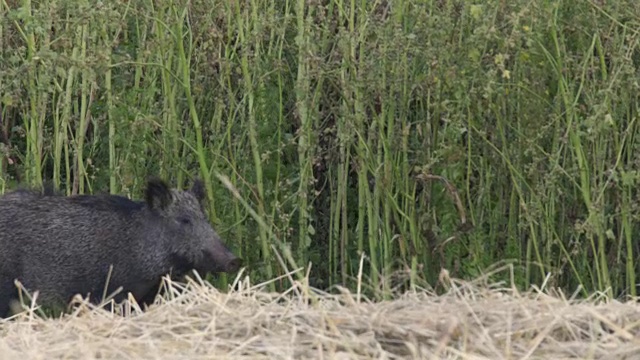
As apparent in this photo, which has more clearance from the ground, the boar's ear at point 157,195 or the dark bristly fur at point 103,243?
the boar's ear at point 157,195

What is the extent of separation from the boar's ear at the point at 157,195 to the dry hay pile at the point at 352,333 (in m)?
2.59

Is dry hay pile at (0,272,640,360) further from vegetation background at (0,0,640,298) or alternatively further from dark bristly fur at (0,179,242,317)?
dark bristly fur at (0,179,242,317)

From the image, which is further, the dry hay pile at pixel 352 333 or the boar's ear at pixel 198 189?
the boar's ear at pixel 198 189

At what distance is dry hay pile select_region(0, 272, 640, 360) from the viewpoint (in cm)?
357

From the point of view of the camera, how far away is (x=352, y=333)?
3.64 metres

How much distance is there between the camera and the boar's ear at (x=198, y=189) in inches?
266

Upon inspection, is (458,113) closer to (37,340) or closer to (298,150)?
(298,150)

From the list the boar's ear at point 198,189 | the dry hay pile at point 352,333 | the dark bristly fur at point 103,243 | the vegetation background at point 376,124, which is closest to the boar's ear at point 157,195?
the dark bristly fur at point 103,243

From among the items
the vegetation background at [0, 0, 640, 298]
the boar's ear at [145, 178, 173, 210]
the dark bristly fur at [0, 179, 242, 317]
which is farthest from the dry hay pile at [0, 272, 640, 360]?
the boar's ear at [145, 178, 173, 210]

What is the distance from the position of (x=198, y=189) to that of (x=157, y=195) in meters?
0.20

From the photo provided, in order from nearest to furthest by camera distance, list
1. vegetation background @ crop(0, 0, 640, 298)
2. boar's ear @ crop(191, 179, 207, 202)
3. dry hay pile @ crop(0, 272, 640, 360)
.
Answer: dry hay pile @ crop(0, 272, 640, 360), vegetation background @ crop(0, 0, 640, 298), boar's ear @ crop(191, 179, 207, 202)

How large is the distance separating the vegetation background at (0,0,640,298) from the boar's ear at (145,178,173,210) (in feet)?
0.71

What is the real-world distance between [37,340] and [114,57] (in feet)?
10.2

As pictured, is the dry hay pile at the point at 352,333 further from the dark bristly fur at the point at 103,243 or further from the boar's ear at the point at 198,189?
the boar's ear at the point at 198,189
